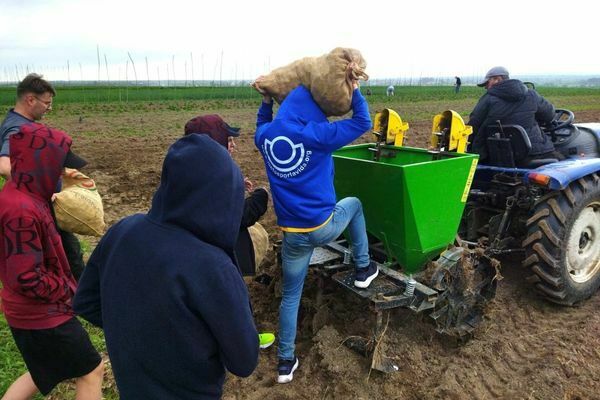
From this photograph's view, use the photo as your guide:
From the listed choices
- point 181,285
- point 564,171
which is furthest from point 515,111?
point 181,285

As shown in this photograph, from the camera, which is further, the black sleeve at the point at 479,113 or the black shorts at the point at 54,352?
the black sleeve at the point at 479,113

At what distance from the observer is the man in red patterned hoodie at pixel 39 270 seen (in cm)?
200

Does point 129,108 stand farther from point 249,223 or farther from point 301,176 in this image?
point 301,176

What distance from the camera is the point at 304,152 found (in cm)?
242

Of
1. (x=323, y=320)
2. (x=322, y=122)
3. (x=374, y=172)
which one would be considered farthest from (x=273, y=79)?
(x=323, y=320)

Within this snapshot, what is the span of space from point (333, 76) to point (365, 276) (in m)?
1.33

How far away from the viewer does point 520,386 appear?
293cm

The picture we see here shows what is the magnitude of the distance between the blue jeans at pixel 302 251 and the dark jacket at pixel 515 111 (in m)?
2.07

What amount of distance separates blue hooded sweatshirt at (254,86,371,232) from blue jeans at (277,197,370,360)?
87 millimetres

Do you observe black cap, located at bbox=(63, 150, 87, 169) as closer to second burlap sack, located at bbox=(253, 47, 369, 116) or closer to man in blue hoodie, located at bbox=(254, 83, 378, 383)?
man in blue hoodie, located at bbox=(254, 83, 378, 383)

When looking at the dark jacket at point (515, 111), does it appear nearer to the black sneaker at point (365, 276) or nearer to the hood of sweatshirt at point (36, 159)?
the black sneaker at point (365, 276)

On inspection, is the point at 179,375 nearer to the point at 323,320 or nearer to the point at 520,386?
the point at 323,320

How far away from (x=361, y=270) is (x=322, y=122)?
1.07m

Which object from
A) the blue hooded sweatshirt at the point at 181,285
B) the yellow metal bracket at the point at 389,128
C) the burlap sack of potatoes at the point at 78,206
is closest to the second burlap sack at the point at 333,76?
the blue hooded sweatshirt at the point at 181,285
